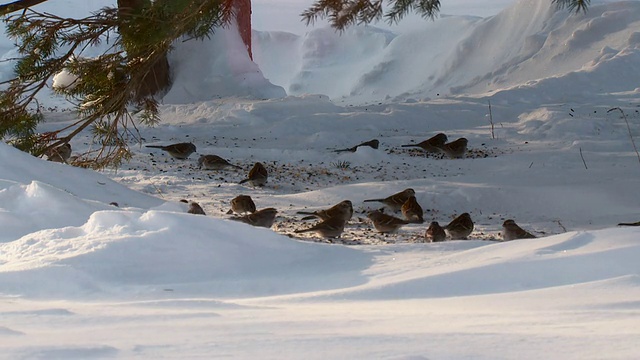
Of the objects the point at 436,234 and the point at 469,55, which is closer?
the point at 436,234

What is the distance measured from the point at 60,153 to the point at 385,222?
3.70 m

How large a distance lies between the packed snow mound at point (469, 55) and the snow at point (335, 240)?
149 mm

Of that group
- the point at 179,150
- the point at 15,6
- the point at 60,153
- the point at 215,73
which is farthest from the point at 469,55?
the point at 15,6

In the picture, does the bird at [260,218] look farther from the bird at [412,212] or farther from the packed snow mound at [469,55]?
the packed snow mound at [469,55]

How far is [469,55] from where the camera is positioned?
21.0m

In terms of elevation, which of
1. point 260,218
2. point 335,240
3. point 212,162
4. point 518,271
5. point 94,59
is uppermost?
point 94,59

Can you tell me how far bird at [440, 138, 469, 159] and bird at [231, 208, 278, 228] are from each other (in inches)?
157

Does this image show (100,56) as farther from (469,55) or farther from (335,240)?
(469,55)

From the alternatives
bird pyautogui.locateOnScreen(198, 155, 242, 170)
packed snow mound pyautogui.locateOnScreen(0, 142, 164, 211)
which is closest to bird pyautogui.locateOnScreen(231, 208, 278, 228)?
packed snow mound pyautogui.locateOnScreen(0, 142, 164, 211)

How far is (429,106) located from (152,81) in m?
5.28

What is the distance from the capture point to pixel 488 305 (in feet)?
9.61

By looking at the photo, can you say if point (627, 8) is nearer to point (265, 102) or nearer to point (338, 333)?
point (265, 102)

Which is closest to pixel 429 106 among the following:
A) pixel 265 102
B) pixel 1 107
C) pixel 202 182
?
pixel 265 102

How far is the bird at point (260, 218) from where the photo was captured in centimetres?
634
